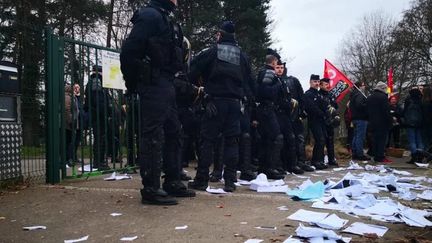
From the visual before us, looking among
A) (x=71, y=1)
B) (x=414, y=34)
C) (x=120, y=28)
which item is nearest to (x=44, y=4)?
(x=71, y=1)

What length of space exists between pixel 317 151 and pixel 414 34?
942 inches

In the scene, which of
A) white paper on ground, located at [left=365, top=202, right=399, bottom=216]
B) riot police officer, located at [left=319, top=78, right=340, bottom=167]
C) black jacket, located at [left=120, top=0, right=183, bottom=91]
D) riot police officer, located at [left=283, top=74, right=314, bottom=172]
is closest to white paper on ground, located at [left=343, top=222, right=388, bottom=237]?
white paper on ground, located at [left=365, top=202, right=399, bottom=216]

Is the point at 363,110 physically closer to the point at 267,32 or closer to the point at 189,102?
the point at 189,102

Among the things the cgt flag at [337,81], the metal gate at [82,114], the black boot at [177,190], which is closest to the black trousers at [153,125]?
the black boot at [177,190]

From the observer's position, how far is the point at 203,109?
7227mm

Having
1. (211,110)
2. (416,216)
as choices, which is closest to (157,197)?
(211,110)

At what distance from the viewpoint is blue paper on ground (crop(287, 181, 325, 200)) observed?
5491mm

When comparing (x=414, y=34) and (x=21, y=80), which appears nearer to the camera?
(x=21, y=80)

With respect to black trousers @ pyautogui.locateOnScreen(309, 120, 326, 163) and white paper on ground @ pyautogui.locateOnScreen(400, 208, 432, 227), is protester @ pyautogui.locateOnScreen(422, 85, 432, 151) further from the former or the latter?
white paper on ground @ pyautogui.locateOnScreen(400, 208, 432, 227)

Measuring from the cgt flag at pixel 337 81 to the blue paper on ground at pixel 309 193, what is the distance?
8.22 metres

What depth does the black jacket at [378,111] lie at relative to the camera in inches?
453

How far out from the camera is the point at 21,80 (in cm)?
636

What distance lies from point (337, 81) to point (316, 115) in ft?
14.2

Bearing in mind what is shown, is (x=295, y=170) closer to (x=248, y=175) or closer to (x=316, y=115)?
(x=316, y=115)
